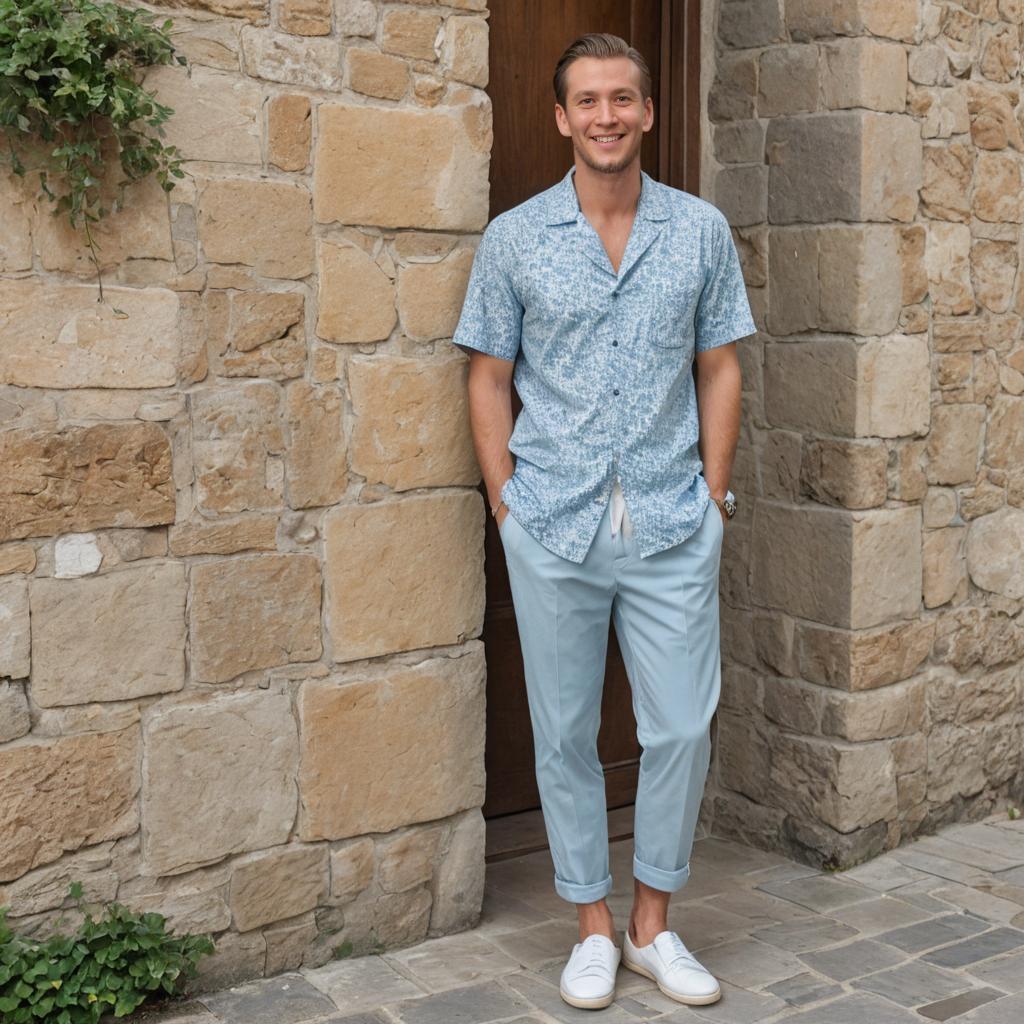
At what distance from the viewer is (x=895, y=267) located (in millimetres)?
3891

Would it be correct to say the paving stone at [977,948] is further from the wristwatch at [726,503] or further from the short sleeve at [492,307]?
the short sleeve at [492,307]

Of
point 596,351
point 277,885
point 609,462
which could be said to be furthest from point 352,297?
point 277,885

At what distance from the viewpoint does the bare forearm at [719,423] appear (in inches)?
126

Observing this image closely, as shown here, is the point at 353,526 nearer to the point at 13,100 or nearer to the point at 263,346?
the point at 263,346

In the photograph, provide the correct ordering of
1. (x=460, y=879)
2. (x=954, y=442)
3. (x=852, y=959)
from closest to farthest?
(x=852, y=959), (x=460, y=879), (x=954, y=442)

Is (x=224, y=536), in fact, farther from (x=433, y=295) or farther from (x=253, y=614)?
(x=433, y=295)

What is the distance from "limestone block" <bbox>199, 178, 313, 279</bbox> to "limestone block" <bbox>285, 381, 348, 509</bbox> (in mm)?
267

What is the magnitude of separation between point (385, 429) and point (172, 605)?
2.03 ft

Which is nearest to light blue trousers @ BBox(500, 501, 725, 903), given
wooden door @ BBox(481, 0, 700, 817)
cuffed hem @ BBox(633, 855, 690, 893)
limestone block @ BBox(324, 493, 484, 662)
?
cuffed hem @ BBox(633, 855, 690, 893)

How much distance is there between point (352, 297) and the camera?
10.2ft

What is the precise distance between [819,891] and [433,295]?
6.21ft

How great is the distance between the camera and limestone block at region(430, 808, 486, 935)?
Result: 134 inches

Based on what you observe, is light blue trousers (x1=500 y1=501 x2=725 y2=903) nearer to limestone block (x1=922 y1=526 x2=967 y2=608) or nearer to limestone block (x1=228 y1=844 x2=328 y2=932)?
limestone block (x1=228 y1=844 x2=328 y2=932)

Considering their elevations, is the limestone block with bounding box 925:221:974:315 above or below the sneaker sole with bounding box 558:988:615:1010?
above
